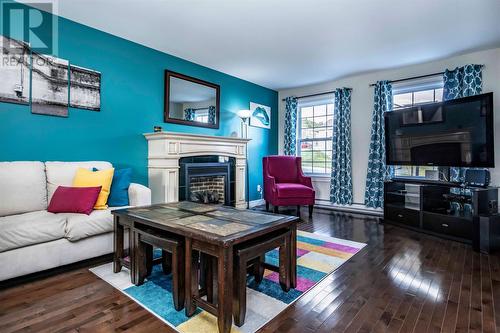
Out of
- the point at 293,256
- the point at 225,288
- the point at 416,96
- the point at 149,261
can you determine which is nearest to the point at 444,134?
the point at 416,96

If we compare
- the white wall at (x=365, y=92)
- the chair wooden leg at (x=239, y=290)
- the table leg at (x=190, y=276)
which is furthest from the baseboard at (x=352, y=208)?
the table leg at (x=190, y=276)

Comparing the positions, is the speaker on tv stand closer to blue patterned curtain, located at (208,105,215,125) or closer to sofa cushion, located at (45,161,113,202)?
blue patterned curtain, located at (208,105,215,125)

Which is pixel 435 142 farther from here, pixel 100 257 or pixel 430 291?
pixel 100 257

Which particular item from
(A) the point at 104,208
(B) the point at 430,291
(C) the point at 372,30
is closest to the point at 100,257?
(A) the point at 104,208

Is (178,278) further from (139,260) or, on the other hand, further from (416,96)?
(416,96)

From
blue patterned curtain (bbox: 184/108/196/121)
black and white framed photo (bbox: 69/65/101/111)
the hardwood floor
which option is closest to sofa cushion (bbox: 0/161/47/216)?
the hardwood floor

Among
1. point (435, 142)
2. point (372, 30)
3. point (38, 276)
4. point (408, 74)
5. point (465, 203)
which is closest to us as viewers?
point (38, 276)

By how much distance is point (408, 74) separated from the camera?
166 inches

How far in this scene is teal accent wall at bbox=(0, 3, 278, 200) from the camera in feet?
8.39

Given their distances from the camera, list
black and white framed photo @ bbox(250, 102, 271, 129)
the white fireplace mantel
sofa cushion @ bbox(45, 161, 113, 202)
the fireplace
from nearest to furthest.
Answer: sofa cushion @ bbox(45, 161, 113, 202), the white fireplace mantel, the fireplace, black and white framed photo @ bbox(250, 102, 271, 129)

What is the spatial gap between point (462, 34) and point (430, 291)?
3.00 m

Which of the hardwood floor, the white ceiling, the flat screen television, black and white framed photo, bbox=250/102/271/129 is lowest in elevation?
the hardwood floor

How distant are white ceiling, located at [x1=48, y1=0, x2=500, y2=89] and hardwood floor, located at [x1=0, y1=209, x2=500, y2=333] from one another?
2.47 metres

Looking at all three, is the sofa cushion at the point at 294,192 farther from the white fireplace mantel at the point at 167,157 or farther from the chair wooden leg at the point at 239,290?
the chair wooden leg at the point at 239,290
